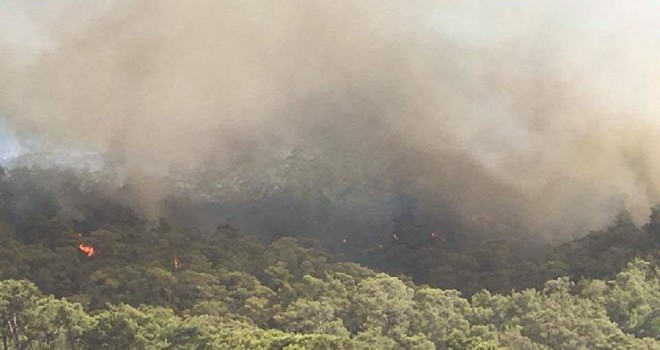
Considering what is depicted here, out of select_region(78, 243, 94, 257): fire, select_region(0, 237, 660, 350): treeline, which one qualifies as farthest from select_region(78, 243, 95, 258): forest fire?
select_region(0, 237, 660, 350): treeline

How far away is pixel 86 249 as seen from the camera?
10688mm

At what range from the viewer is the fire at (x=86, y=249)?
10562 mm

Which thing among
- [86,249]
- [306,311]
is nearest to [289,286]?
[306,311]

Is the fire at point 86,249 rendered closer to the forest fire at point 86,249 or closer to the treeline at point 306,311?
the forest fire at point 86,249

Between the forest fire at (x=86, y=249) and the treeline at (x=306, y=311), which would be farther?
the forest fire at (x=86, y=249)

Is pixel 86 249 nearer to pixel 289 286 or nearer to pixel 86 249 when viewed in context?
pixel 86 249

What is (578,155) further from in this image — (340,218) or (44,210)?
(44,210)

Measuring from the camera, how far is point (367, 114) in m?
14.3

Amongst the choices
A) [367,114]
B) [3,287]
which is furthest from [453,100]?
[3,287]

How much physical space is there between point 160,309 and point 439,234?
4.39 metres

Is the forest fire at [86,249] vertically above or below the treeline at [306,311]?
above

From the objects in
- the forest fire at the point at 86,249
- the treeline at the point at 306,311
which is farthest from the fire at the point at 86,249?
the treeline at the point at 306,311

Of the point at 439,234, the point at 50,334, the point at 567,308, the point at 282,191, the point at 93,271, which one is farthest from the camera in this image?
the point at 282,191

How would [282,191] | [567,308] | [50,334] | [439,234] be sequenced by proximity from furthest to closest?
1. [282,191]
2. [439,234]
3. [567,308]
4. [50,334]
